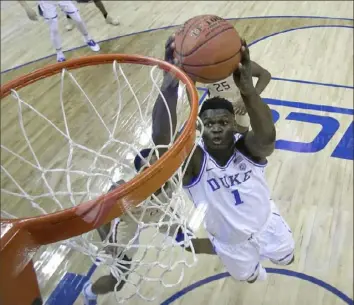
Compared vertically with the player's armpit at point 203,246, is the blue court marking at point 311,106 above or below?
below

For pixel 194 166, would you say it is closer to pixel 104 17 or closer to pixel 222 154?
pixel 222 154

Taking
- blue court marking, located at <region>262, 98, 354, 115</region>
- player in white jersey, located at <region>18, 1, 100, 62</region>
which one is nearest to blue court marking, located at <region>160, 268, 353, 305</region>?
blue court marking, located at <region>262, 98, 354, 115</region>

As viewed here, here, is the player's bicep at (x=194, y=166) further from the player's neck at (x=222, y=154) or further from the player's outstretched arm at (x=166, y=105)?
the player's outstretched arm at (x=166, y=105)

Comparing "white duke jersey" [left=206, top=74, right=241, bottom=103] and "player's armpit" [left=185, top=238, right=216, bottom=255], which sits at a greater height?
"white duke jersey" [left=206, top=74, right=241, bottom=103]

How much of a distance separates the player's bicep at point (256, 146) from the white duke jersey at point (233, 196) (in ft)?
0.14

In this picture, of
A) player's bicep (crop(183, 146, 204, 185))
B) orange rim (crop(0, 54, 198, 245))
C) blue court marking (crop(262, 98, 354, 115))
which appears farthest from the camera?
blue court marking (crop(262, 98, 354, 115))

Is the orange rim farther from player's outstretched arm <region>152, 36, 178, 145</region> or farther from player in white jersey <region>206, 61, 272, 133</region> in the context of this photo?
player in white jersey <region>206, 61, 272, 133</region>

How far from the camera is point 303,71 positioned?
333 centimetres

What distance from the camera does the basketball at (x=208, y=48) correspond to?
139 cm

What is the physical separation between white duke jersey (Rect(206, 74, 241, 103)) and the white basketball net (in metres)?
0.25

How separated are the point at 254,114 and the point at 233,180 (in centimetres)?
28

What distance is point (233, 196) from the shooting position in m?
1.65

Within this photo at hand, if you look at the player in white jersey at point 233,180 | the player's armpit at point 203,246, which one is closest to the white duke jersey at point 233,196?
the player in white jersey at point 233,180

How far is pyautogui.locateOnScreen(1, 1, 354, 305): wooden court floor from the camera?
6.61 ft
